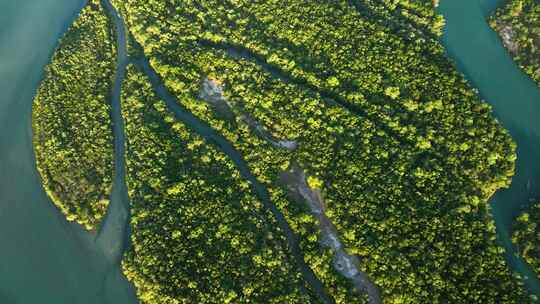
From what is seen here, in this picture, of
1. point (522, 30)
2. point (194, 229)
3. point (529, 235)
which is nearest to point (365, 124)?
point (529, 235)

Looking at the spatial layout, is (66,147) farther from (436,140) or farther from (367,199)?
(436,140)

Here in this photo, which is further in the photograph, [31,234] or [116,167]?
[116,167]

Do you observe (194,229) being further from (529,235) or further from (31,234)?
(529,235)

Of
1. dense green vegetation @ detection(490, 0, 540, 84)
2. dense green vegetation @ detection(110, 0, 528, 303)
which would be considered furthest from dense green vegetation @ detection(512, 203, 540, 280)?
dense green vegetation @ detection(490, 0, 540, 84)

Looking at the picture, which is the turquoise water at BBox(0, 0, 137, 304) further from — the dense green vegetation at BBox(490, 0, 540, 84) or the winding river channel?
the dense green vegetation at BBox(490, 0, 540, 84)

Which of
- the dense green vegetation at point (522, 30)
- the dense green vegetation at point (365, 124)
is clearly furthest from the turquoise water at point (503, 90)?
the dense green vegetation at point (365, 124)

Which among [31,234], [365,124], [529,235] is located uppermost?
[365,124]

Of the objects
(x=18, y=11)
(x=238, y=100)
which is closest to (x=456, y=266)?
(x=238, y=100)
